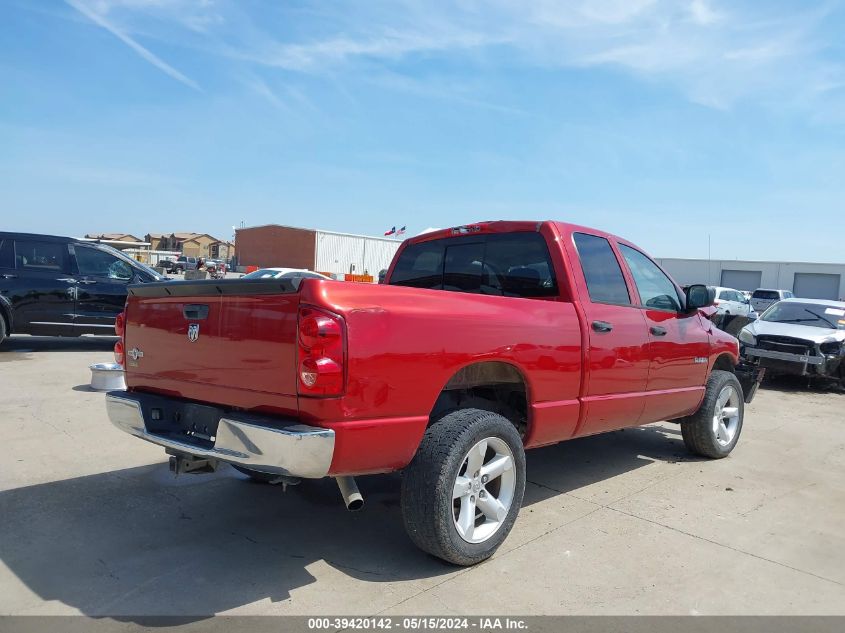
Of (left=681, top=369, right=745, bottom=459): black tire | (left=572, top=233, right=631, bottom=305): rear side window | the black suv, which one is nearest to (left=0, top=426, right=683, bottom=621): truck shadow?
(left=681, top=369, right=745, bottom=459): black tire

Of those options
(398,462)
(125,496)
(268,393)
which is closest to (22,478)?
(125,496)

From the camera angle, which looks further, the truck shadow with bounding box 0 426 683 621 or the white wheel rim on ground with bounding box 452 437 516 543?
the white wheel rim on ground with bounding box 452 437 516 543

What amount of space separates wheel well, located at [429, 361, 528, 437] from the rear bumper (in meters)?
A: 0.88

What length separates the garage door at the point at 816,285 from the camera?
4809cm

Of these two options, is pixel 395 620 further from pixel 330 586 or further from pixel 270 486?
pixel 270 486

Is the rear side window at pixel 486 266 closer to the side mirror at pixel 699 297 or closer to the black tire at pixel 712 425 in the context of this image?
the side mirror at pixel 699 297

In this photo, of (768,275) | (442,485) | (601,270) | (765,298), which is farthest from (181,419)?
(768,275)

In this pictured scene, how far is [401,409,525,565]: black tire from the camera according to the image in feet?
10.4

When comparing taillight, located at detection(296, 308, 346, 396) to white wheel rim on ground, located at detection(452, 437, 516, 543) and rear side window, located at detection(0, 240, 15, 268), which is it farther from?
rear side window, located at detection(0, 240, 15, 268)

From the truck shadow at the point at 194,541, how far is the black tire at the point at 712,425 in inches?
47.1

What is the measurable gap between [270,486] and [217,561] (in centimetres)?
122

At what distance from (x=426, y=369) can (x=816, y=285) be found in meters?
54.8

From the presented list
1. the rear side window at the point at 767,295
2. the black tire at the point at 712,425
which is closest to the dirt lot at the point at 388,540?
the black tire at the point at 712,425

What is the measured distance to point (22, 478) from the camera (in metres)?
4.58
